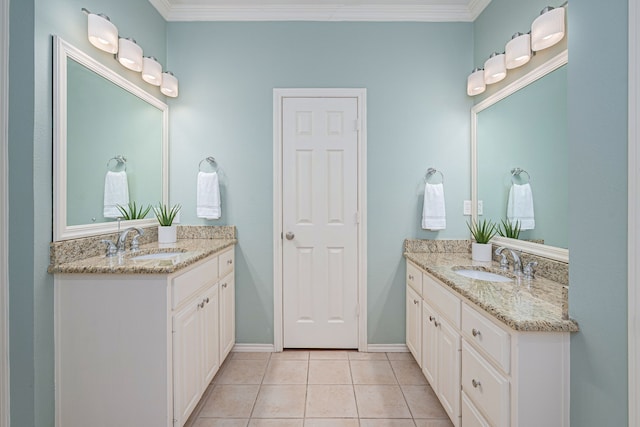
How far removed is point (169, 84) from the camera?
2.56 metres

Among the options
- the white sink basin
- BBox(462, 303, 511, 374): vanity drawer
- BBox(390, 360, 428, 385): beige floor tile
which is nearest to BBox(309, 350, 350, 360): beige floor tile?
BBox(390, 360, 428, 385): beige floor tile

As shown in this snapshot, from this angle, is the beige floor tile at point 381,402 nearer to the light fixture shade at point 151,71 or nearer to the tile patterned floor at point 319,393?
the tile patterned floor at point 319,393

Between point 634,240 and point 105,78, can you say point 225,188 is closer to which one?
point 105,78

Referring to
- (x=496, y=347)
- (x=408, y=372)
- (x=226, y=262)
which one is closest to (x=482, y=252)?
(x=408, y=372)

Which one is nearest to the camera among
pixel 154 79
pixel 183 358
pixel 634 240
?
pixel 634 240

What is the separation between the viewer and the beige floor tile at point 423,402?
1.93 metres

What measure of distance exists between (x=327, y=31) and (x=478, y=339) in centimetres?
247

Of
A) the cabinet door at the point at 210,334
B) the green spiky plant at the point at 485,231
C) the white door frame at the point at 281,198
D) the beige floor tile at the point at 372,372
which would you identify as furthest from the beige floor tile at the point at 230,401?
the green spiky plant at the point at 485,231

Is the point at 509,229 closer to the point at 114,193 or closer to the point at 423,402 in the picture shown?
the point at 423,402

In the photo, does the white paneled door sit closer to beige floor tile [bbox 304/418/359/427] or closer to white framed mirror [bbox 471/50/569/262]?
beige floor tile [bbox 304/418/359/427]

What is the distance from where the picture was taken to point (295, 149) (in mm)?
2715

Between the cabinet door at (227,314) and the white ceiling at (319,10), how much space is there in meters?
2.09

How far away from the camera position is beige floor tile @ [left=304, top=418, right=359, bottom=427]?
6.00 ft

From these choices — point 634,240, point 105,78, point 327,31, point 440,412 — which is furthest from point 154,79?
point 440,412
